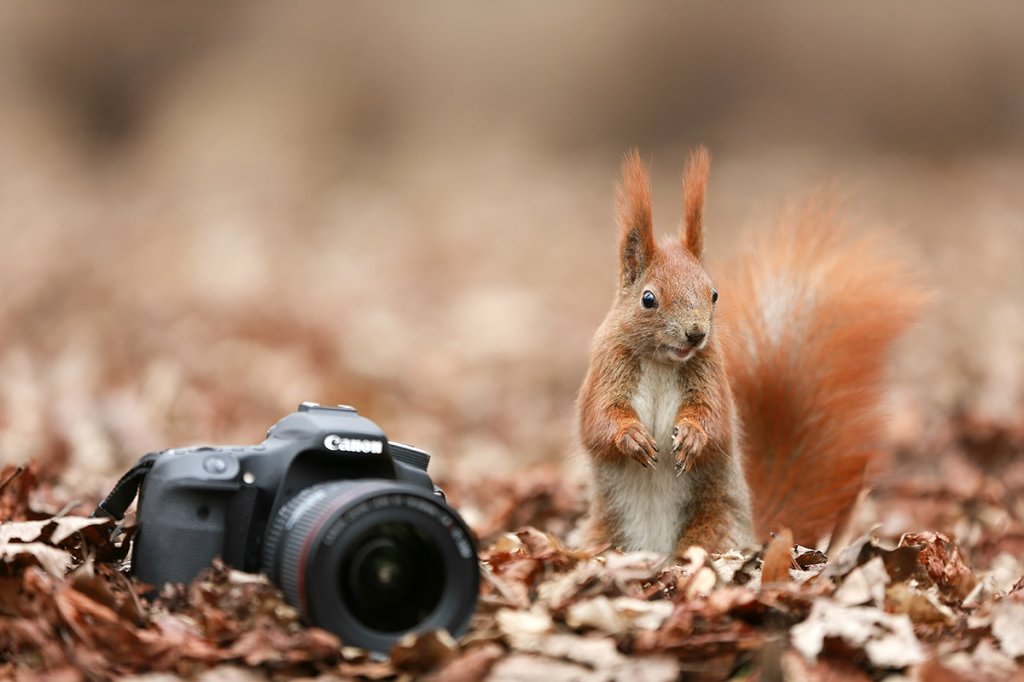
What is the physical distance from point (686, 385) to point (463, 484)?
7.56 ft

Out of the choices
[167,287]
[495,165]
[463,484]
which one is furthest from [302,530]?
[495,165]

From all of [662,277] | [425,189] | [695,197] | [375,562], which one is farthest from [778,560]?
[425,189]

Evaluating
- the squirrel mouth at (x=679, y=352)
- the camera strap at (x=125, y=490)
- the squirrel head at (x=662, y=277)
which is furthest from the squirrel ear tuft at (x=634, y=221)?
the camera strap at (x=125, y=490)

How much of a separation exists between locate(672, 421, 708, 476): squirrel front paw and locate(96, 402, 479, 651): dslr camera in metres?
0.72

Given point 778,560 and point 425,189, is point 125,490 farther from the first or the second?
point 425,189

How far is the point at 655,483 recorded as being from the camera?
11.0 ft

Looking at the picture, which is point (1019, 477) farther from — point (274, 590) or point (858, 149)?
point (858, 149)

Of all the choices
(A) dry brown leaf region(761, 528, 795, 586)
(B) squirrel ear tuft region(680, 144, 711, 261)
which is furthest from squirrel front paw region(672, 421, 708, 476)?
(B) squirrel ear tuft region(680, 144, 711, 261)

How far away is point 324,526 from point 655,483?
1304 millimetres

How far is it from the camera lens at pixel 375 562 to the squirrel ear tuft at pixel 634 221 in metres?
1.23

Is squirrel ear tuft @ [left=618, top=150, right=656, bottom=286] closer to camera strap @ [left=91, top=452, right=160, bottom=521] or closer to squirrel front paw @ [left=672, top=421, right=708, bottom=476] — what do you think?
squirrel front paw @ [left=672, top=421, right=708, bottom=476]

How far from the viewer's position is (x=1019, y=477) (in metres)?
5.21

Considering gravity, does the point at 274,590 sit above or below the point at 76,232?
below

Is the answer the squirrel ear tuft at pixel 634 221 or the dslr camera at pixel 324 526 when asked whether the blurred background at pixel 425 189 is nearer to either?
the squirrel ear tuft at pixel 634 221
